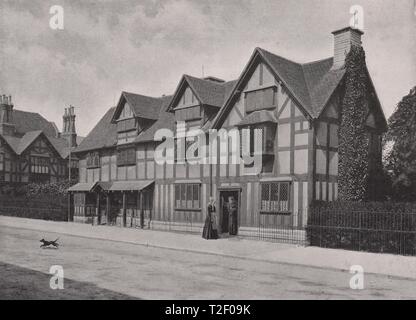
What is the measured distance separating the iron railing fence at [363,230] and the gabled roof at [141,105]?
14.3 meters

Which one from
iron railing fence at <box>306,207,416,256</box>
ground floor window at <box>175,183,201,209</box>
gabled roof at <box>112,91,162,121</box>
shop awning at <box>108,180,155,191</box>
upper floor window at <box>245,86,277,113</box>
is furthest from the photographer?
gabled roof at <box>112,91,162,121</box>

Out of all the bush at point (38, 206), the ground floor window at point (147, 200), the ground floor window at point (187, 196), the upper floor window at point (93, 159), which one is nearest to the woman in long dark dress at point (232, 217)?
the ground floor window at point (187, 196)

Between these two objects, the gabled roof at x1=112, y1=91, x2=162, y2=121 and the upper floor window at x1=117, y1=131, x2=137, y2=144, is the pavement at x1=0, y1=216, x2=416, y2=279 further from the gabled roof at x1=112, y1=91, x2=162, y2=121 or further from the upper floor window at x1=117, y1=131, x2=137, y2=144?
the gabled roof at x1=112, y1=91, x2=162, y2=121

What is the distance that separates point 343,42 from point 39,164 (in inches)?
1664

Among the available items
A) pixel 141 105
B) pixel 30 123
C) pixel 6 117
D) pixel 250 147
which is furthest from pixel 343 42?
pixel 30 123

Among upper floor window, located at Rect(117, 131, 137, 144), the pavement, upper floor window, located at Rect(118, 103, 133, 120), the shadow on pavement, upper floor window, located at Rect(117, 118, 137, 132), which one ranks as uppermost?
upper floor window, located at Rect(118, 103, 133, 120)

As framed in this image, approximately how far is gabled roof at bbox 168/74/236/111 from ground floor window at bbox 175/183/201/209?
174 inches

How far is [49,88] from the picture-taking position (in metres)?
19.5

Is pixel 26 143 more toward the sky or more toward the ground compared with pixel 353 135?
more toward the sky

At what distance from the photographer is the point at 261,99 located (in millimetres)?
21859

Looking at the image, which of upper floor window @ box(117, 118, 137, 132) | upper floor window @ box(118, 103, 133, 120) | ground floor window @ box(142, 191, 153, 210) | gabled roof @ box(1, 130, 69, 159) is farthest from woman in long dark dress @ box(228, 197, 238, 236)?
gabled roof @ box(1, 130, 69, 159)

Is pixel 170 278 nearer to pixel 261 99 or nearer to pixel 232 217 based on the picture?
pixel 232 217

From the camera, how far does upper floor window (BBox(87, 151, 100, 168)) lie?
32.6 metres
